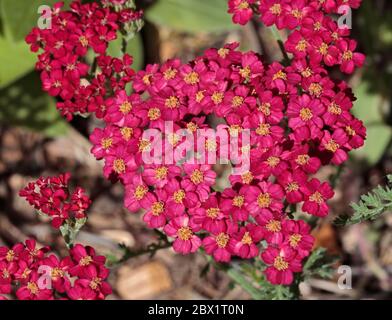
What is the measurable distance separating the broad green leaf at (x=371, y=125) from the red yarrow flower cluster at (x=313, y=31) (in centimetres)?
124

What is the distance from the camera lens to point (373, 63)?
3.76 m

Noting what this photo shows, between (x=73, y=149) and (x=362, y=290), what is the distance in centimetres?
179

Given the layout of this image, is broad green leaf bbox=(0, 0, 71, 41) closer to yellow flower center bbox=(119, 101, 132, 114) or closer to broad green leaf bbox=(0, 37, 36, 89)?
broad green leaf bbox=(0, 37, 36, 89)

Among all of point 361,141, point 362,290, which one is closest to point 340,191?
point 362,290

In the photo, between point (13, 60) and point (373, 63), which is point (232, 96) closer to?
point (13, 60)

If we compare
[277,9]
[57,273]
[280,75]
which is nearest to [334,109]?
[280,75]

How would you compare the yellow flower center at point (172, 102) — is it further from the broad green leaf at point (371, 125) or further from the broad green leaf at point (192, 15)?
the broad green leaf at point (371, 125)

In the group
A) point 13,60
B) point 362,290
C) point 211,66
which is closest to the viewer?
point 211,66

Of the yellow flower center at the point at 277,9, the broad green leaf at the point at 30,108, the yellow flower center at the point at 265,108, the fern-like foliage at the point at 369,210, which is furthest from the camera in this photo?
the broad green leaf at the point at 30,108

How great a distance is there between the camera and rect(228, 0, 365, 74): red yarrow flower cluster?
237 centimetres

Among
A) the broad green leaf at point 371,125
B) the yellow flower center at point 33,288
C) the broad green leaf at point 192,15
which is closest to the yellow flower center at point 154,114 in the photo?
the yellow flower center at point 33,288

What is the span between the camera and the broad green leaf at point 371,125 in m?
3.61

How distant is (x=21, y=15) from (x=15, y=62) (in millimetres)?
333

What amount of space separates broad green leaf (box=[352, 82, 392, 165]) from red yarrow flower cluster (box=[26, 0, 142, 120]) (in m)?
1.65
